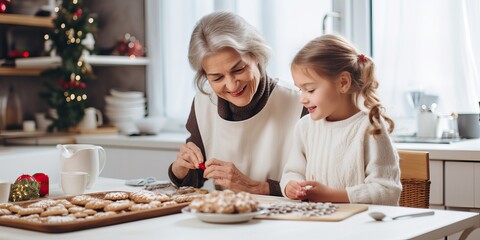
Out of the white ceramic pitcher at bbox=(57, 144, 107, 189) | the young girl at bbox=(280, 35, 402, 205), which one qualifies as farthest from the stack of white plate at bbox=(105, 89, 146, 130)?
the young girl at bbox=(280, 35, 402, 205)

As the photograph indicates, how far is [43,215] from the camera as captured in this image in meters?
1.81

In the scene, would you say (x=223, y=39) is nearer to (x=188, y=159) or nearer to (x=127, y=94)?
(x=188, y=159)

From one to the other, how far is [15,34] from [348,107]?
117 inches

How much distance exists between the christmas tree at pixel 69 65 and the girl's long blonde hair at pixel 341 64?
242cm

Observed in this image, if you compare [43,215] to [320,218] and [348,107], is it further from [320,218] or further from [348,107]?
[348,107]

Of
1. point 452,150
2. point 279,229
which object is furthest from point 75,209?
point 452,150

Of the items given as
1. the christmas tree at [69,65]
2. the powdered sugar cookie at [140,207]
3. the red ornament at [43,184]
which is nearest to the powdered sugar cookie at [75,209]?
the powdered sugar cookie at [140,207]

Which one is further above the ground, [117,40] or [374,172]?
[117,40]

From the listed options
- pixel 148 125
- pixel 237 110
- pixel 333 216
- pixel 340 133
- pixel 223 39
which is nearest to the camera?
pixel 333 216

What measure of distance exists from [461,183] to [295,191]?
1.23m

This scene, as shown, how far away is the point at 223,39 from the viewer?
8.07ft

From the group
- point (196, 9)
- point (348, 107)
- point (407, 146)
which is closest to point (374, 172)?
point (348, 107)

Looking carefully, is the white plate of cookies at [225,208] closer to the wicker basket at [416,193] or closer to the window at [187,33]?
the wicker basket at [416,193]

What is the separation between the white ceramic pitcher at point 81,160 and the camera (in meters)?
2.38
